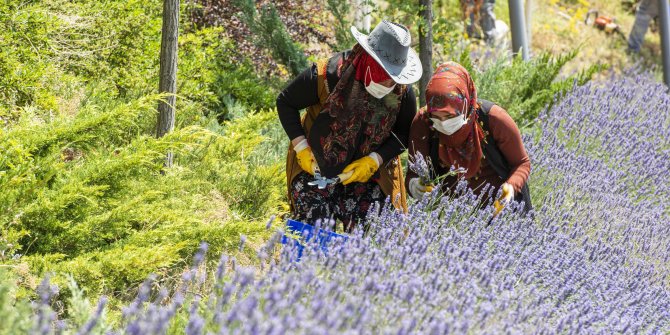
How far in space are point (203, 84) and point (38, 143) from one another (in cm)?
195

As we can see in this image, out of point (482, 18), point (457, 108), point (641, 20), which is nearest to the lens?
point (457, 108)

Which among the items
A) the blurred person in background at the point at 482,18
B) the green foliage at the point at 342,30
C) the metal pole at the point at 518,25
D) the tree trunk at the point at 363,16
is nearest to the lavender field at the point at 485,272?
the tree trunk at the point at 363,16

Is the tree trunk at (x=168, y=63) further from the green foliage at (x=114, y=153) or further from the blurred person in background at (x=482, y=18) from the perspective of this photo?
the blurred person in background at (x=482, y=18)

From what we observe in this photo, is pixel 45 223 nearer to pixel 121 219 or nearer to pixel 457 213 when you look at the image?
pixel 121 219

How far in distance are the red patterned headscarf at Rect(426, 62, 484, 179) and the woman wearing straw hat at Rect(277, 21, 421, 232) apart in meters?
0.12

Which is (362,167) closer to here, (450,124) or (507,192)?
(450,124)

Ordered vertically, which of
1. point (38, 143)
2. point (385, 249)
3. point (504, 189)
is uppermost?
Result: point (38, 143)

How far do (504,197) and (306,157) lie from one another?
2.76ft

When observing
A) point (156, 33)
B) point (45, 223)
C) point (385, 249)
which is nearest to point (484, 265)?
point (385, 249)

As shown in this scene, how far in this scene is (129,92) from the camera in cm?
405

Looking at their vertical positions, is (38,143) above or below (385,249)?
above

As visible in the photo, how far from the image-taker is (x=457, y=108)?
3090 millimetres

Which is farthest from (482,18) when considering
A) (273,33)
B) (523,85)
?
(273,33)

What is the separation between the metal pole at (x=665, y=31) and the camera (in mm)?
8586
